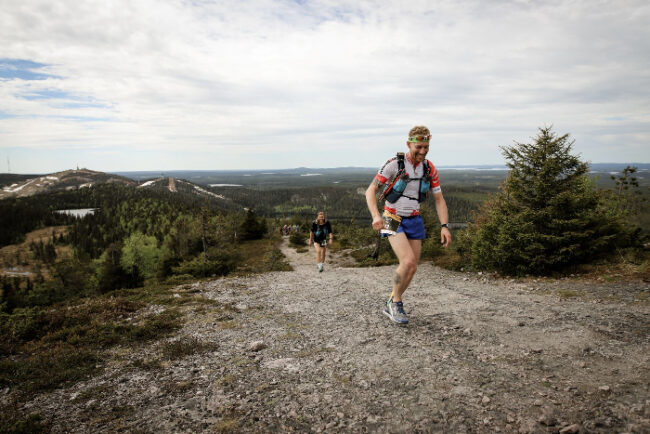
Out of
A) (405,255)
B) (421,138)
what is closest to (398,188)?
(421,138)

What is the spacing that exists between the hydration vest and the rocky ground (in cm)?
236

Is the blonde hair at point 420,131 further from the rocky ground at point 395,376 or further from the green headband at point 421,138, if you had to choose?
the rocky ground at point 395,376

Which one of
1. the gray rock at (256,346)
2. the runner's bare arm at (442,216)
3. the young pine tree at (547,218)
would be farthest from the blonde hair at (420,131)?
the young pine tree at (547,218)

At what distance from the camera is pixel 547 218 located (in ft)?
36.3

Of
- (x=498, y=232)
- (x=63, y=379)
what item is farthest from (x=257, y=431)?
(x=498, y=232)

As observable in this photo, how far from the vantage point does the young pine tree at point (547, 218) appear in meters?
10.8

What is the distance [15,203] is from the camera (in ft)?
527

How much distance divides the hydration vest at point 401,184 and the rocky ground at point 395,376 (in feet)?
7.75

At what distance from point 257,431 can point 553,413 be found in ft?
9.45

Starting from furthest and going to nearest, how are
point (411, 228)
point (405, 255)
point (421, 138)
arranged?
point (411, 228) → point (405, 255) → point (421, 138)

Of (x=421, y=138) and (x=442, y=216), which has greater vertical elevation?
(x=421, y=138)

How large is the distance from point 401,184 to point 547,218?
805 centimetres

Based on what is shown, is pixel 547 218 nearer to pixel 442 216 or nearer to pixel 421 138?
pixel 442 216

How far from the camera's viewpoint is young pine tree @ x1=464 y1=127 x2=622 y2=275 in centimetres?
1081
